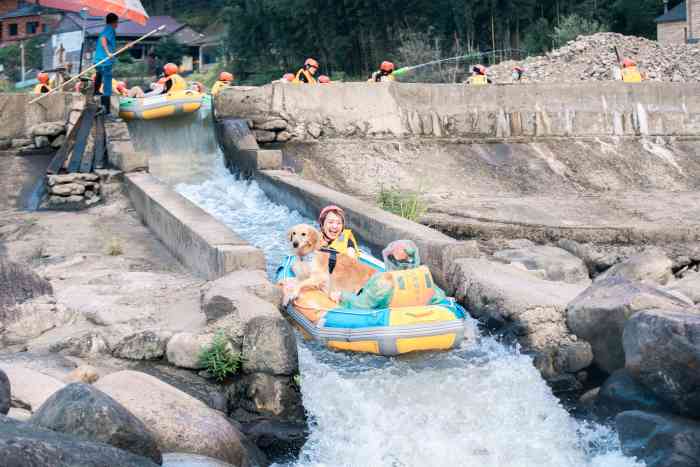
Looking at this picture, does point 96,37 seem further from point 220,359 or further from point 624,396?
point 624,396

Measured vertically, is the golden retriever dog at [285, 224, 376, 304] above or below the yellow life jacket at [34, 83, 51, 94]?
below

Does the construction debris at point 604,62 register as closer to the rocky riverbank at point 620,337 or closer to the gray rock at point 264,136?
the gray rock at point 264,136

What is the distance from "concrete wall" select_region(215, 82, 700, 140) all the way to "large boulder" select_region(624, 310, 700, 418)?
11.4 meters

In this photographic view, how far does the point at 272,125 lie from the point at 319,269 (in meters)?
8.88

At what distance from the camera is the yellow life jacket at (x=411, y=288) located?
7977 millimetres

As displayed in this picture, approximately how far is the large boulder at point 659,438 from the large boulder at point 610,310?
0.75 m

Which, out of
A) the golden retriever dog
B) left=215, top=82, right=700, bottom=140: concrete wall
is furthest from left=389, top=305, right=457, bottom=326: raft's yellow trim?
left=215, top=82, right=700, bottom=140: concrete wall

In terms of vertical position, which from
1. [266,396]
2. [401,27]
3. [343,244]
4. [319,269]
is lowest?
[266,396]

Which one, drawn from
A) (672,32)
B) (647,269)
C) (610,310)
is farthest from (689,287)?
(672,32)

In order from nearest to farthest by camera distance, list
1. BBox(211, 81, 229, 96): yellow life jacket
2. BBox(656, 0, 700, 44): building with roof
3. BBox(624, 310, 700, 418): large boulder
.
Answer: BBox(624, 310, 700, 418): large boulder
BBox(211, 81, 229, 96): yellow life jacket
BBox(656, 0, 700, 44): building with roof

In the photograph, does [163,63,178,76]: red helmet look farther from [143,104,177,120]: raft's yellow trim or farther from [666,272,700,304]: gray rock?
[666,272,700,304]: gray rock

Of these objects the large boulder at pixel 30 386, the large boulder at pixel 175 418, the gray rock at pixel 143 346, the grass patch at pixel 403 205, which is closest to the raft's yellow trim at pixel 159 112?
the grass patch at pixel 403 205

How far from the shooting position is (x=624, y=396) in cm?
704

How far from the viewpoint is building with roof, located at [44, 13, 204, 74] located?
5647 cm
